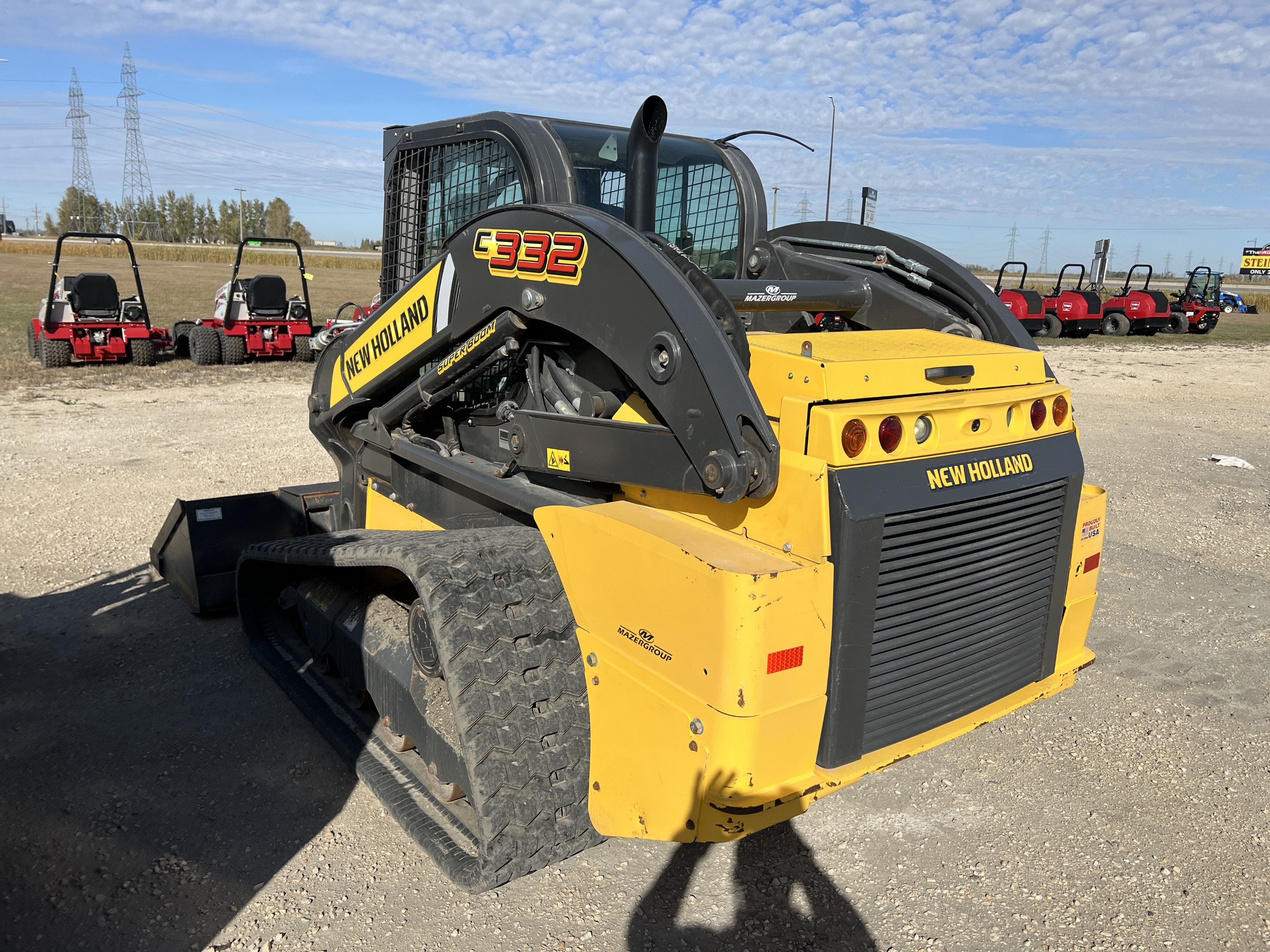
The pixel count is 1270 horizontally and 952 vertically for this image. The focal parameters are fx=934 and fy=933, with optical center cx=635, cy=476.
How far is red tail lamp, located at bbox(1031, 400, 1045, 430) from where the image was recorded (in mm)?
3037

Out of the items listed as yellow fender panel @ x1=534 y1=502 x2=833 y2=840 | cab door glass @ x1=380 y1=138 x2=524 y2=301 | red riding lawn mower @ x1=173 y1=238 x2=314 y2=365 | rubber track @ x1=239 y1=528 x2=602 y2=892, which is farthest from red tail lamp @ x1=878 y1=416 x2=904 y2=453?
red riding lawn mower @ x1=173 y1=238 x2=314 y2=365

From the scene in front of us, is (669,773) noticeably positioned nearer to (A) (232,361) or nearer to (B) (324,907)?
(B) (324,907)

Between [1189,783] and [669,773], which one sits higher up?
[669,773]

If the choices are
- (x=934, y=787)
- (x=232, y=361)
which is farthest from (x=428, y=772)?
(x=232, y=361)

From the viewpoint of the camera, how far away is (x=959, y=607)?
2.77m

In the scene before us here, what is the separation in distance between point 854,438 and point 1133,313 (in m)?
25.9

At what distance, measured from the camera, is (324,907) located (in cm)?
290

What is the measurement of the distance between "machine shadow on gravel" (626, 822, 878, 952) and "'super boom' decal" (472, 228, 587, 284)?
6.45ft

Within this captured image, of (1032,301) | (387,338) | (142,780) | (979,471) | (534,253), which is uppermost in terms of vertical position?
(1032,301)

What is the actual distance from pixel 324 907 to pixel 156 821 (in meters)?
0.84

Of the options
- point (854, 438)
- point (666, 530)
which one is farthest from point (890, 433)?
point (666, 530)

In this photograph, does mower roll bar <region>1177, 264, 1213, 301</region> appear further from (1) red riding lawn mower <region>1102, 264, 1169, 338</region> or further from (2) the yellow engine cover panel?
(2) the yellow engine cover panel

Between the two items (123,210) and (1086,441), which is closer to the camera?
(1086,441)

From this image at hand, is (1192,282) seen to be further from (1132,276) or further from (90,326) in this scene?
(90,326)
